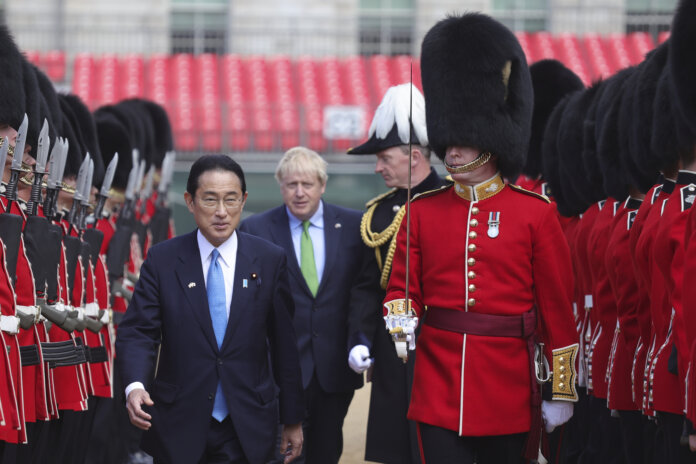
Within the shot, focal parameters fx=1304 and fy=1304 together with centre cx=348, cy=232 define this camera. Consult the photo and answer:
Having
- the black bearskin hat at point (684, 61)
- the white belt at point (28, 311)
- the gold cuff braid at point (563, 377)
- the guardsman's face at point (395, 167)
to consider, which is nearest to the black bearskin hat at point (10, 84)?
the white belt at point (28, 311)

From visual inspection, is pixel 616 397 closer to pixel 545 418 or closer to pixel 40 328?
pixel 545 418

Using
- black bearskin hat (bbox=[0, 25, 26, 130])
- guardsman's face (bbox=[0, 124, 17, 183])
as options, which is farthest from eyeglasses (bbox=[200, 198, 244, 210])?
black bearskin hat (bbox=[0, 25, 26, 130])

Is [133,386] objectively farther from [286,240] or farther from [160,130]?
[160,130]

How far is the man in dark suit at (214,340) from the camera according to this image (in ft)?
13.6

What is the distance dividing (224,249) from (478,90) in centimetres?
103

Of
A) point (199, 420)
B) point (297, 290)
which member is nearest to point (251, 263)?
point (199, 420)

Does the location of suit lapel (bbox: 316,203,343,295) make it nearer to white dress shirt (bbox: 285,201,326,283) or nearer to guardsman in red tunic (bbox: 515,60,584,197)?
white dress shirt (bbox: 285,201,326,283)

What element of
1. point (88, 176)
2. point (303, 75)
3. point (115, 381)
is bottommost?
point (115, 381)

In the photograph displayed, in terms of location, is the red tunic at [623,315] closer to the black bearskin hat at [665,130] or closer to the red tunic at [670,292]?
the black bearskin hat at [665,130]

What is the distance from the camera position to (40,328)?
514 cm

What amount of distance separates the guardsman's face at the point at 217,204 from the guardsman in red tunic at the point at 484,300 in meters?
0.58

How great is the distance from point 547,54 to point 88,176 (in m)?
15.2

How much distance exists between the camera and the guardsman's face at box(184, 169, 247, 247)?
430 cm

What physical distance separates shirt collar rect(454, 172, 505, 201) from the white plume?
124 cm
